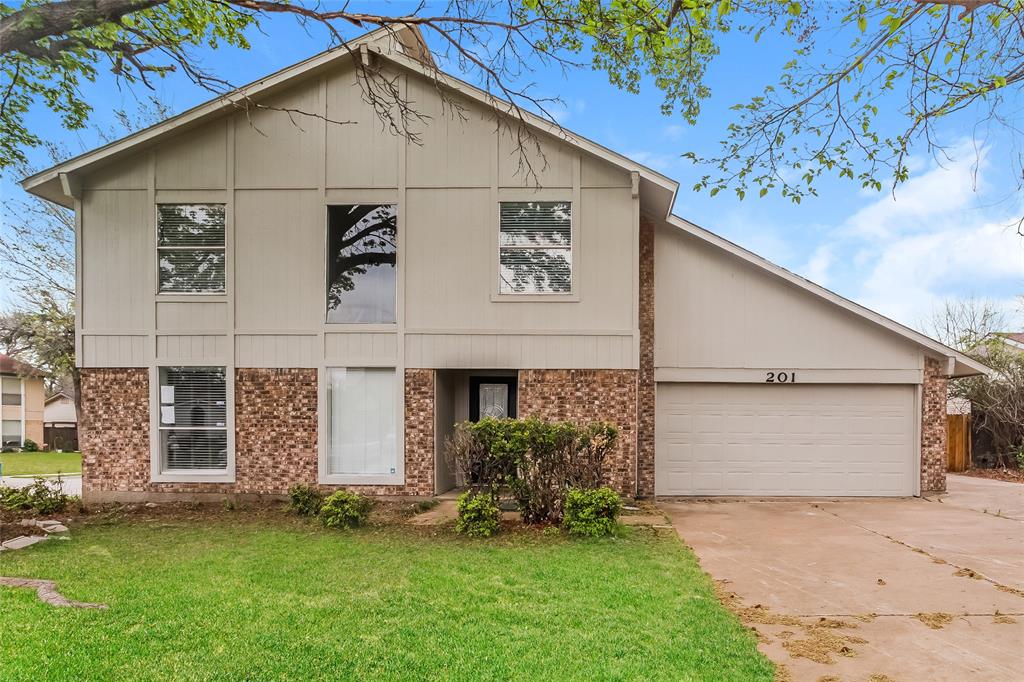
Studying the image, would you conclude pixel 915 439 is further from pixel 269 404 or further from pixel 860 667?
pixel 269 404

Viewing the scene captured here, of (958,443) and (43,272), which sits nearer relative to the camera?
(958,443)

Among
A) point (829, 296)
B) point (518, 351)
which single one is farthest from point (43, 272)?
point (829, 296)

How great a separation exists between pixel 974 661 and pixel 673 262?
7412 mm

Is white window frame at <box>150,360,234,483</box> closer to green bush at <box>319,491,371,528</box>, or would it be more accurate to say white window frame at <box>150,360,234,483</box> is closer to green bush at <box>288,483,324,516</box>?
green bush at <box>288,483,324,516</box>

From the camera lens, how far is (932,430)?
10.2 m

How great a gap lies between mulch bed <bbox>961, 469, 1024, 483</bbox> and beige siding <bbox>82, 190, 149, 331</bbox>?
709 inches

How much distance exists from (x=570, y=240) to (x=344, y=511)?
5316mm

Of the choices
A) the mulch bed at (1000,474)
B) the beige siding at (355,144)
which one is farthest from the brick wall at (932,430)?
the beige siding at (355,144)

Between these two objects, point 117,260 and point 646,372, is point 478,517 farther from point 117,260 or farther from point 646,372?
point 117,260

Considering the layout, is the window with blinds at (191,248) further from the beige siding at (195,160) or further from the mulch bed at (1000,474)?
the mulch bed at (1000,474)

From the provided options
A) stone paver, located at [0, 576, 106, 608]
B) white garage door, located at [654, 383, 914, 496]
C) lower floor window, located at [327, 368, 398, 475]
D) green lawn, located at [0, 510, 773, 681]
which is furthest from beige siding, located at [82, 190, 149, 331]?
white garage door, located at [654, 383, 914, 496]

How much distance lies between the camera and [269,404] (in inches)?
376

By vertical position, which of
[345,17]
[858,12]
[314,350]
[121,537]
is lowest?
[121,537]

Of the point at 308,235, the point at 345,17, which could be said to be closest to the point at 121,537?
the point at 308,235
